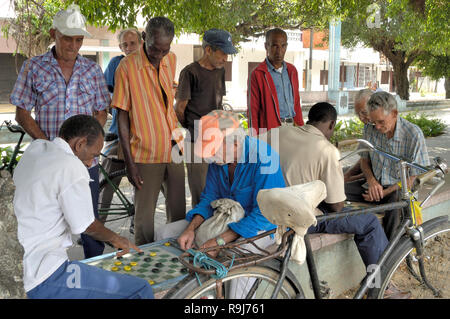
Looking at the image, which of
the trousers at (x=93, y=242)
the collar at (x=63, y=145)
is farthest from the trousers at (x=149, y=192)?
the collar at (x=63, y=145)

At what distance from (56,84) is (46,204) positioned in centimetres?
150

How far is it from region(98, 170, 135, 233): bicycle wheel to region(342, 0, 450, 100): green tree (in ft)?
14.2

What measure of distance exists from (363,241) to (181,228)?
1.29m

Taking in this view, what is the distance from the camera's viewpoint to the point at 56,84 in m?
3.22

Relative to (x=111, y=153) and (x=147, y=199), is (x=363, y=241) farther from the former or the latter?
(x=111, y=153)

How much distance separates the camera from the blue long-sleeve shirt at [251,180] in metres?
2.56

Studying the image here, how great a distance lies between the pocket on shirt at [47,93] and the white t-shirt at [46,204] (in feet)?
4.08

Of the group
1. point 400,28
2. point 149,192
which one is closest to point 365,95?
point 149,192

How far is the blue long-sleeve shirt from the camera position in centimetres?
256

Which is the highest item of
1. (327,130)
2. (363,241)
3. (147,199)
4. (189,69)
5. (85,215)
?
(189,69)

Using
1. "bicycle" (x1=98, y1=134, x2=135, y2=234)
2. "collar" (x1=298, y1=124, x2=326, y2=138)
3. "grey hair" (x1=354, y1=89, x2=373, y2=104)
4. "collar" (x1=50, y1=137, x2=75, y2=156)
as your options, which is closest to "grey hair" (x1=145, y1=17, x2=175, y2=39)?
"collar" (x1=298, y1=124, x2=326, y2=138)

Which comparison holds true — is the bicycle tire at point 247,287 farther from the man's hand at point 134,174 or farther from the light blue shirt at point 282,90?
the light blue shirt at point 282,90
